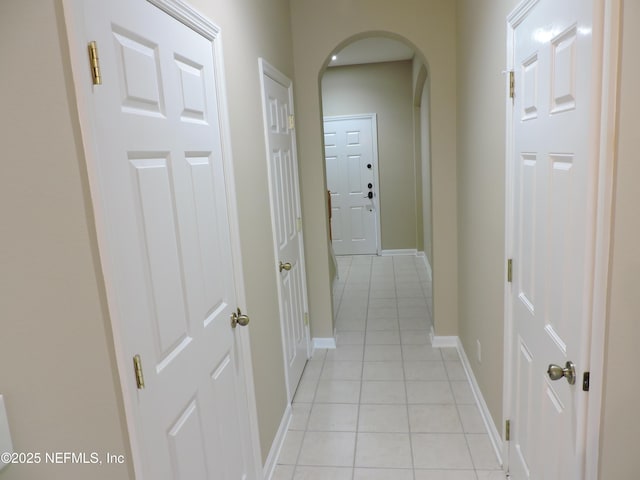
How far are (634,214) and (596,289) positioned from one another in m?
0.22

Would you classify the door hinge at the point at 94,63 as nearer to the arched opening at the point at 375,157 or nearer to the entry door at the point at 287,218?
the entry door at the point at 287,218

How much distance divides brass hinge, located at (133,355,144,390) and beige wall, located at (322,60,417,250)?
5.95 metres

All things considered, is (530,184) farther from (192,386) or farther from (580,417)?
(192,386)

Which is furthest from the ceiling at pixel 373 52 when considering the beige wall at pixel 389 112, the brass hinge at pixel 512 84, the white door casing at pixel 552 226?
the white door casing at pixel 552 226

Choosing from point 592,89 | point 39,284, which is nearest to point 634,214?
point 592,89

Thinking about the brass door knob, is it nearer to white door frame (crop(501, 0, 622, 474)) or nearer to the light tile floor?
the light tile floor

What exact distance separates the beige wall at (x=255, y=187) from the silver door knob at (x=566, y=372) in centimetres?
130

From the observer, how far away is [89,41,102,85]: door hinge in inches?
39.4

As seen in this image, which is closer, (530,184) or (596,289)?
(596,289)

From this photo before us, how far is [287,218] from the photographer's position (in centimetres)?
305

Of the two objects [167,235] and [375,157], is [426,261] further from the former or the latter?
[167,235]

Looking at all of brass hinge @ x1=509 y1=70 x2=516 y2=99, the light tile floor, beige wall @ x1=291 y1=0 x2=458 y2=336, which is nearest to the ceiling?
beige wall @ x1=291 y1=0 x2=458 y2=336

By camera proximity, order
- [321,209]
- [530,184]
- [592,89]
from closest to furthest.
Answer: [592,89] < [530,184] < [321,209]

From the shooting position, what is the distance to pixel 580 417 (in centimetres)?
123
